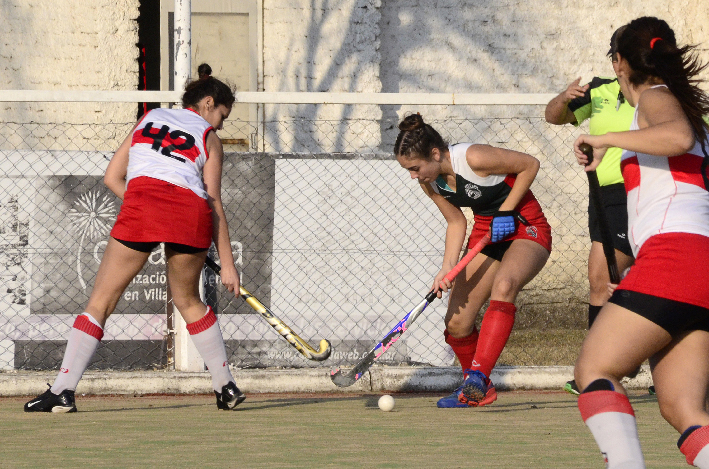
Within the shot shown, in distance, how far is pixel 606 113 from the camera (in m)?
5.16

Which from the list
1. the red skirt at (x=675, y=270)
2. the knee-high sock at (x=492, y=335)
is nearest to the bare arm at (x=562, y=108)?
the knee-high sock at (x=492, y=335)

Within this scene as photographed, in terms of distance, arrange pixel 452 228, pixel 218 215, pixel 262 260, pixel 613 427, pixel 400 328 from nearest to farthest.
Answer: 1. pixel 613 427
2. pixel 218 215
3. pixel 452 228
4. pixel 400 328
5. pixel 262 260

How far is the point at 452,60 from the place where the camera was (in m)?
10.8

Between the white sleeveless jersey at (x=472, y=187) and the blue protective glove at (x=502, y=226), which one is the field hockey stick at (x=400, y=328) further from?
the white sleeveless jersey at (x=472, y=187)

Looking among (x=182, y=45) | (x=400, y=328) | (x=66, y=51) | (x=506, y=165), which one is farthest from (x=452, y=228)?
(x=66, y=51)

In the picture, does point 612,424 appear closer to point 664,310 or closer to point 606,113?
point 664,310

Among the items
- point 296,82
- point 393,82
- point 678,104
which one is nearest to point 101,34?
point 296,82

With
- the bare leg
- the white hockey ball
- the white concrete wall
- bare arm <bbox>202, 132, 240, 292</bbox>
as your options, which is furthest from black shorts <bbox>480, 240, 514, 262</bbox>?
the white concrete wall

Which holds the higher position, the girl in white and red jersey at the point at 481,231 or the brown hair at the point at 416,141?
the brown hair at the point at 416,141

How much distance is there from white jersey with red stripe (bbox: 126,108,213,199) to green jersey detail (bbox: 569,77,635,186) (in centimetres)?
202

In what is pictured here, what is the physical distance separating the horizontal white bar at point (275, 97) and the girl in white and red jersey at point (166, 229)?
138cm

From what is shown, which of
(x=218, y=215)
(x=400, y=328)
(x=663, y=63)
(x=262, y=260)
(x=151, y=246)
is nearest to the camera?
(x=663, y=63)

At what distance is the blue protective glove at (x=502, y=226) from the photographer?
5.03m

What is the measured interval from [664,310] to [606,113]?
2.83 m
